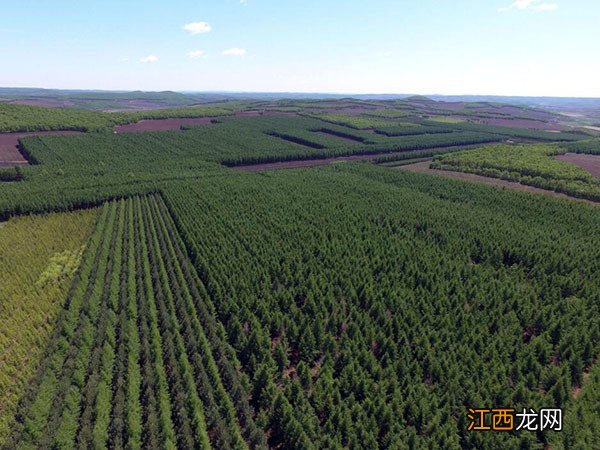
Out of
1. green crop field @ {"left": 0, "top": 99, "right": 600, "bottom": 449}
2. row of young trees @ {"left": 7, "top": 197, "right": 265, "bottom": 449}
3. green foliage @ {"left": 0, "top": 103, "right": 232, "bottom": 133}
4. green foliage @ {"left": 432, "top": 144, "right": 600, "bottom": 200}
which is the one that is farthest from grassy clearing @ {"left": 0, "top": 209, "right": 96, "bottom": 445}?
green foliage @ {"left": 0, "top": 103, "right": 232, "bottom": 133}

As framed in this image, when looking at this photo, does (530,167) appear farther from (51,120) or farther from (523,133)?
(51,120)

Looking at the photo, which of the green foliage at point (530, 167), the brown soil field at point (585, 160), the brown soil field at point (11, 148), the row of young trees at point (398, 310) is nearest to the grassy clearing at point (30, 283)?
the row of young trees at point (398, 310)

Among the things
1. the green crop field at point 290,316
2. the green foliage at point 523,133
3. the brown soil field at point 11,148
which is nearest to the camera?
the green crop field at point 290,316

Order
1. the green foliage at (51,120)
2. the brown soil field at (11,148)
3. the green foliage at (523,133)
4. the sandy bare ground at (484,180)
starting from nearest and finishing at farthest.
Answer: the sandy bare ground at (484,180) < the brown soil field at (11,148) < the green foliage at (51,120) < the green foliage at (523,133)

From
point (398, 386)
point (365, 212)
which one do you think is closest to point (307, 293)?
point (398, 386)

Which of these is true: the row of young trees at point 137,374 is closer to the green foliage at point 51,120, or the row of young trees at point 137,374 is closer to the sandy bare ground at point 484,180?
the sandy bare ground at point 484,180

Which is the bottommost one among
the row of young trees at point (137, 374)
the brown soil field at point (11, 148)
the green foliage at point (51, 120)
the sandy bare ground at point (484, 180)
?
the row of young trees at point (137, 374)

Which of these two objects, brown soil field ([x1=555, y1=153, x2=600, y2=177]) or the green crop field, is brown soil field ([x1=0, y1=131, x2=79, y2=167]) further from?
brown soil field ([x1=555, y1=153, x2=600, y2=177])
